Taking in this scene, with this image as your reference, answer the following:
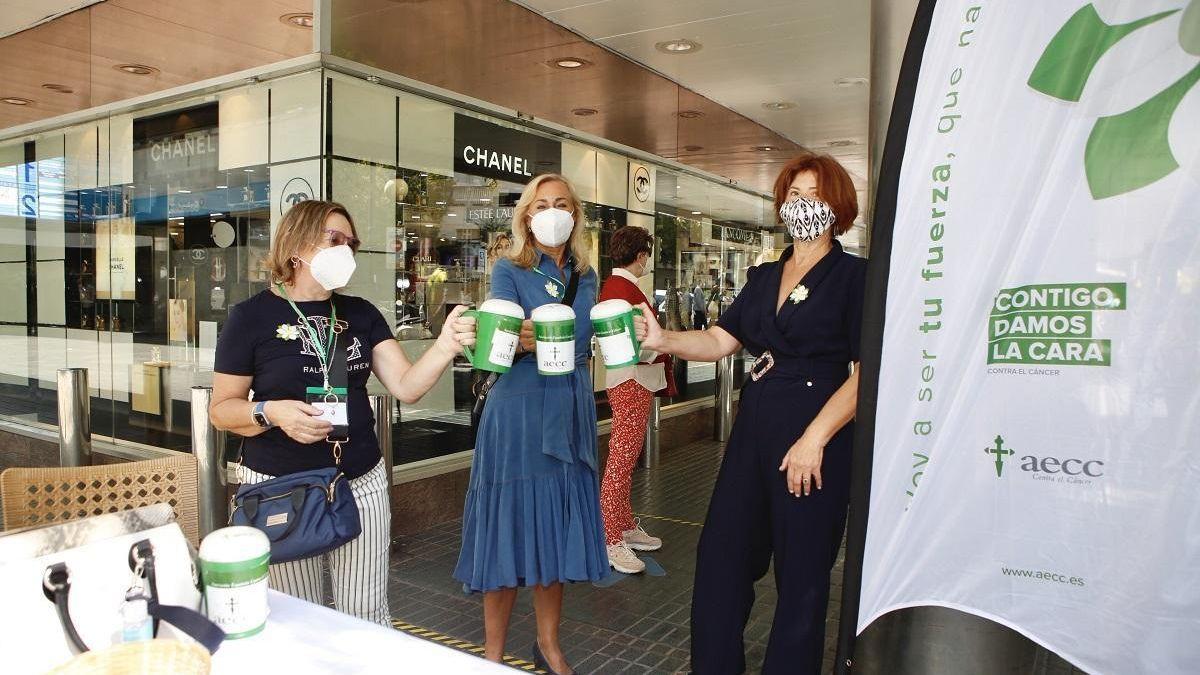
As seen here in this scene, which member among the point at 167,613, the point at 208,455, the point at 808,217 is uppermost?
the point at 808,217

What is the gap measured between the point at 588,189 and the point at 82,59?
4.11 m

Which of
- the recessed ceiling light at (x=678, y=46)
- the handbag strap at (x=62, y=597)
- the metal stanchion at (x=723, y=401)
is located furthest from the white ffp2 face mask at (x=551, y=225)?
the metal stanchion at (x=723, y=401)

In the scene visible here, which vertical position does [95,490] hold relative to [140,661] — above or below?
below

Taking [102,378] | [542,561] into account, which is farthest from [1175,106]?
[102,378]

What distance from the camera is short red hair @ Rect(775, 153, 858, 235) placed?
102 inches

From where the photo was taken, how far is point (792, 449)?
2.50 meters

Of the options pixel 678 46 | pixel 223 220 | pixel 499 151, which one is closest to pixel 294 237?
pixel 223 220

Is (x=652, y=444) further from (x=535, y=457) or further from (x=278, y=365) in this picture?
(x=278, y=365)

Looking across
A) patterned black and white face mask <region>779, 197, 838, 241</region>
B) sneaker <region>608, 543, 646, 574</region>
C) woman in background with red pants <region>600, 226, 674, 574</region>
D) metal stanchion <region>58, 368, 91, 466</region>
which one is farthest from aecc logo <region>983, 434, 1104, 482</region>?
metal stanchion <region>58, 368, 91, 466</region>

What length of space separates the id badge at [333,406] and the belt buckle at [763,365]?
128cm

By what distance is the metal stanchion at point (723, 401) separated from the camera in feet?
28.7

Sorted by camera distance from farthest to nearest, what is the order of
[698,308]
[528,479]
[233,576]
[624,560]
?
[698,308], [624,560], [528,479], [233,576]

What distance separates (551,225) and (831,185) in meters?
0.95

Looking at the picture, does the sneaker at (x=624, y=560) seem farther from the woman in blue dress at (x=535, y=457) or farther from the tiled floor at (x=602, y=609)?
the woman in blue dress at (x=535, y=457)
